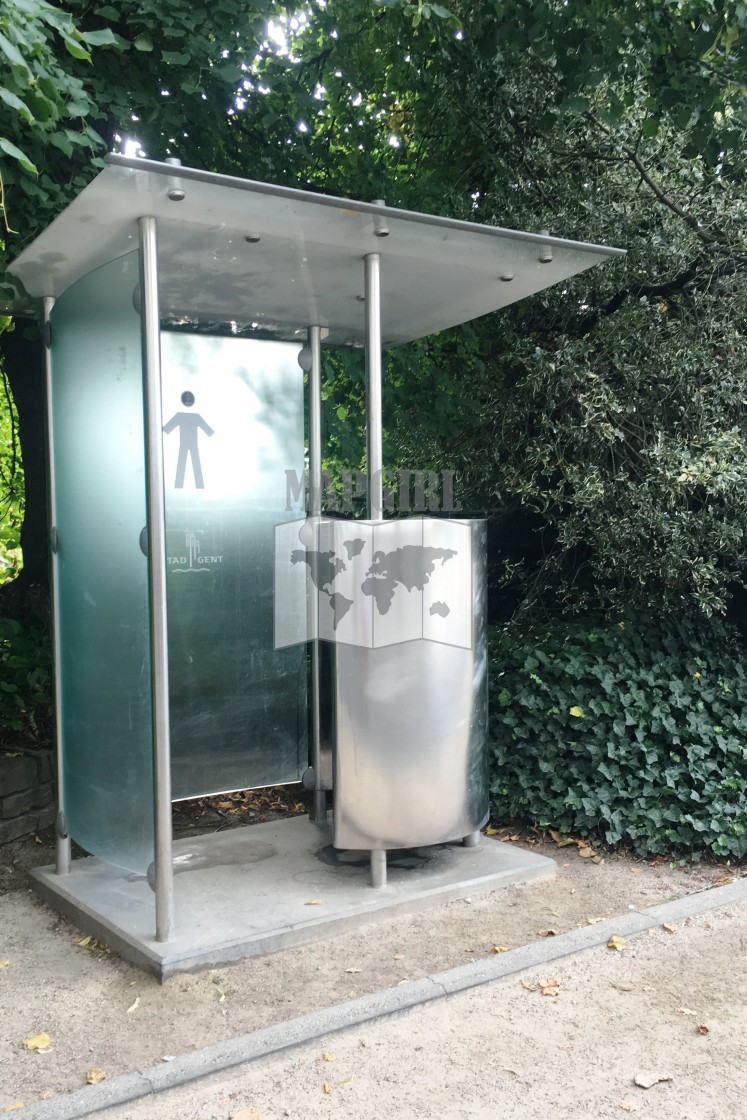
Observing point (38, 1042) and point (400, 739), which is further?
point (400, 739)

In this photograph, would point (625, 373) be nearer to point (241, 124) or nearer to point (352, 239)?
point (352, 239)

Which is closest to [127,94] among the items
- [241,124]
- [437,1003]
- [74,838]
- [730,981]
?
[241,124]

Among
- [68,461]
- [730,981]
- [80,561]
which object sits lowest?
[730,981]

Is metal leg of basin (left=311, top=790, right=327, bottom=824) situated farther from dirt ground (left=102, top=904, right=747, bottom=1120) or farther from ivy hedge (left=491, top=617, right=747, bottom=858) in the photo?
dirt ground (left=102, top=904, right=747, bottom=1120)

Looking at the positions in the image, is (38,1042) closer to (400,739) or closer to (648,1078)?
(400,739)

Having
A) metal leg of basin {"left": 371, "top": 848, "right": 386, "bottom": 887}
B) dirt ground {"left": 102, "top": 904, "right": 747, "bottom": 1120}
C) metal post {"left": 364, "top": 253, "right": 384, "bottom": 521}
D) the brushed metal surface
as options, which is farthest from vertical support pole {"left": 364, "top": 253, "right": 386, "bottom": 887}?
dirt ground {"left": 102, "top": 904, "right": 747, "bottom": 1120}

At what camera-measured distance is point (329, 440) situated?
6062mm

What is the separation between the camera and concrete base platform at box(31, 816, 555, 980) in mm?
3682

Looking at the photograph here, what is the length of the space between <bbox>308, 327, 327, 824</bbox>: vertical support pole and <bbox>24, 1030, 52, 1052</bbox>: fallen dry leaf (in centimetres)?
199

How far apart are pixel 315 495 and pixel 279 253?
64.3 inches

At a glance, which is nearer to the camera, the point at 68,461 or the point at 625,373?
the point at 68,461

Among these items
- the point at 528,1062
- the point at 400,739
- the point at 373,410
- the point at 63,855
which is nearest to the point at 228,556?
the point at 373,410

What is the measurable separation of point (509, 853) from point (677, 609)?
6.13 ft

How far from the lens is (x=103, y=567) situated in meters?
4.00
